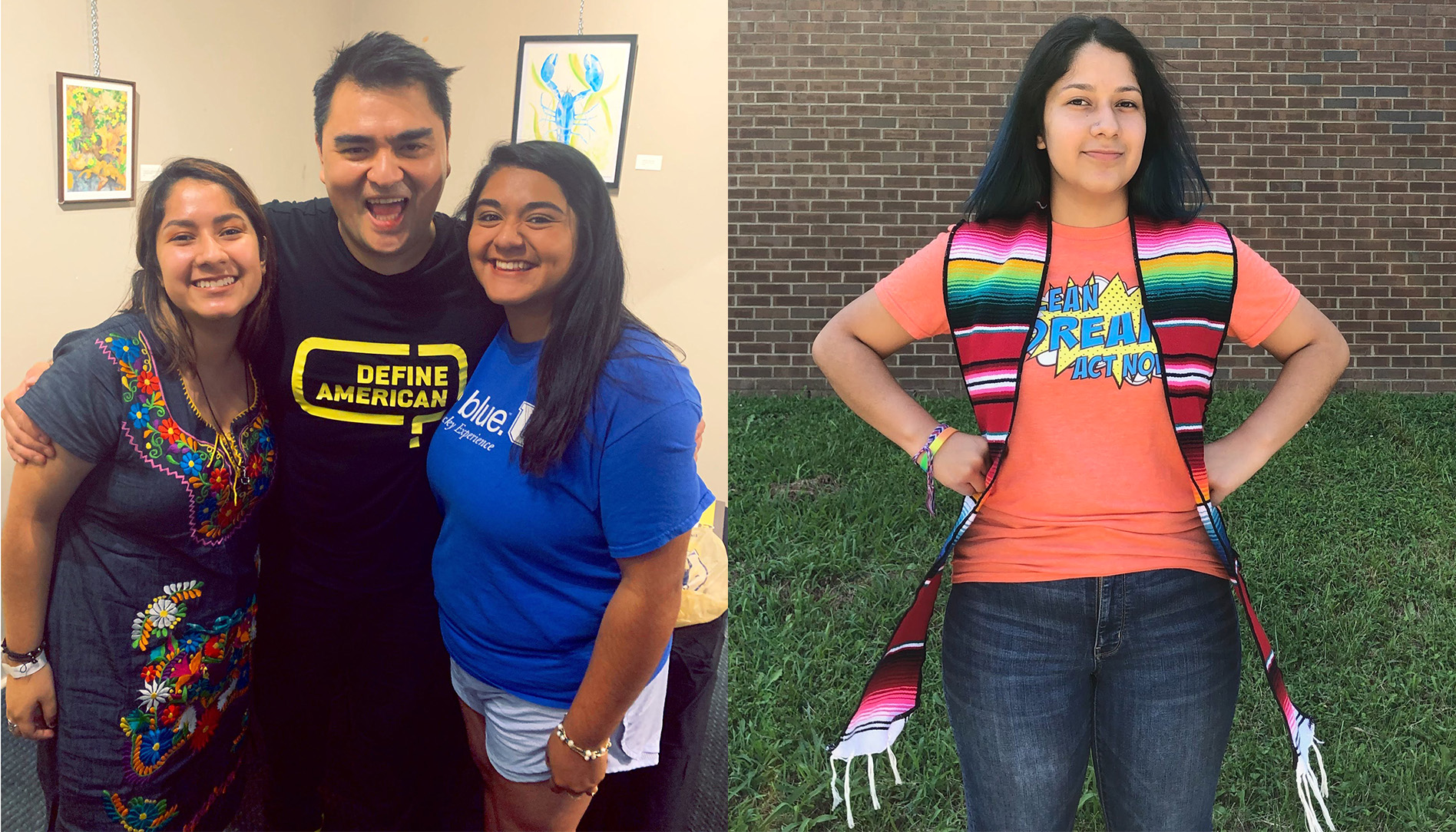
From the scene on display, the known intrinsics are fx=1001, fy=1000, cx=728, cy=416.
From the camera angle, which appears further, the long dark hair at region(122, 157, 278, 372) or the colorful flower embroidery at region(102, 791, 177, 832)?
the colorful flower embroidery at region(102, 791, 177, 832)

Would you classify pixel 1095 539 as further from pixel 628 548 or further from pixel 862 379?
pixel 628 548

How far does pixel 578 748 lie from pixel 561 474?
1.47 feet

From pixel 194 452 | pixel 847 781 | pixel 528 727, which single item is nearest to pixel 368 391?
pixel 194 452

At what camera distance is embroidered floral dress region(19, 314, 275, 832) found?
1.40 m

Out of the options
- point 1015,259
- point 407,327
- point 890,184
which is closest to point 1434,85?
point 890,184

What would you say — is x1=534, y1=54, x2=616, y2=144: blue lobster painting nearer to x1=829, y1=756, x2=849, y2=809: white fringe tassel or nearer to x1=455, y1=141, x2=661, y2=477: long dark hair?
x1=455, y1=141, x2=661, y2=477: long dark hair

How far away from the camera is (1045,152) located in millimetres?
1365

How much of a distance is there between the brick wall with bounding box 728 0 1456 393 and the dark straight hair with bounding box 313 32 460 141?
673mm

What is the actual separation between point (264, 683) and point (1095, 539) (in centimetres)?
129

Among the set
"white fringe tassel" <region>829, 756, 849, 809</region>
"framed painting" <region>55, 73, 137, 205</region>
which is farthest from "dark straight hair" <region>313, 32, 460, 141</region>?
"white fringe tassel" <region>829, 756, 849, 809</region>

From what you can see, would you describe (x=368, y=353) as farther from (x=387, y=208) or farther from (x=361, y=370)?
(x=387, y=208)

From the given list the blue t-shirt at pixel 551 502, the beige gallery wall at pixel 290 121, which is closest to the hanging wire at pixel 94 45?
the beige gallery wall at pixel 290 121

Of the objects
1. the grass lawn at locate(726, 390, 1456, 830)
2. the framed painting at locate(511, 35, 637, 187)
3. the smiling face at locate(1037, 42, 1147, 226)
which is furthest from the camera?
the grass lawn at locate(726, 390, 1456, 830)

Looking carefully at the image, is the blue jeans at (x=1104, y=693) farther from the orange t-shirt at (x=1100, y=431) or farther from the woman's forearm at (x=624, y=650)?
the woman's forearm at (x=624, y=650)
